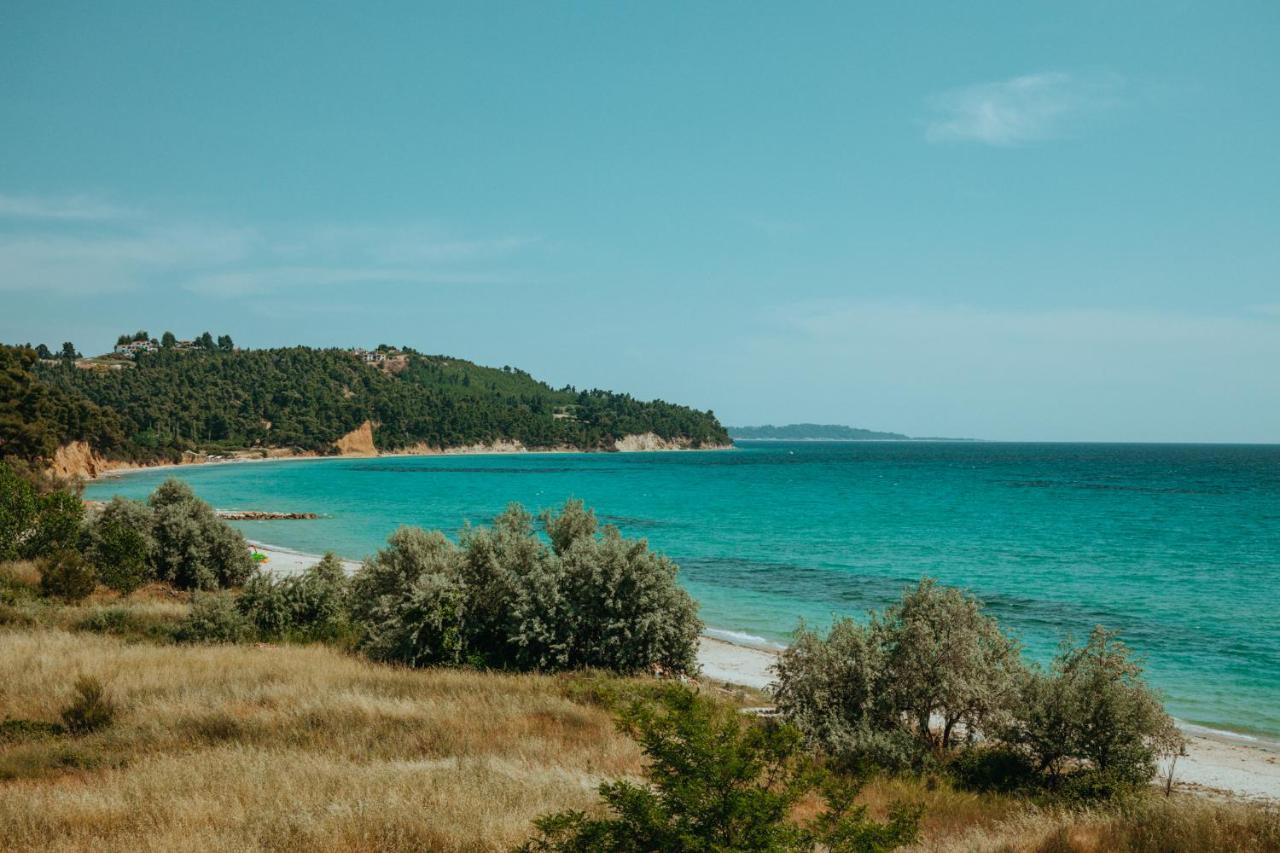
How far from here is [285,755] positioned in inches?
428

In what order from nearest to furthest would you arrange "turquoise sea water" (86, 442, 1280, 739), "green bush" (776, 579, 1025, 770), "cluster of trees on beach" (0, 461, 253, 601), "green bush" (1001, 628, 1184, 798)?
1. "green bush" (1001, 628, 1184, 798)
2. "green bush" (776, 579, 1025, 770)
3. "cluster of trees on beach" (0, 461, 253, 601)
4. "turquoise sea water" (86, 442, 1280, 739)

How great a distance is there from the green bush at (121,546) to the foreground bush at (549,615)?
1129cm

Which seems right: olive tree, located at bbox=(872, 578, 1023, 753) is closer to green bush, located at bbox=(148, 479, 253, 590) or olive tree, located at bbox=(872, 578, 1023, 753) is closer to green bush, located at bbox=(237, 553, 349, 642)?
green bush, located at bbox=(237, 553, 349, 642)

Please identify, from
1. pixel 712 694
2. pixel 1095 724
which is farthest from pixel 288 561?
pixel 1095 724

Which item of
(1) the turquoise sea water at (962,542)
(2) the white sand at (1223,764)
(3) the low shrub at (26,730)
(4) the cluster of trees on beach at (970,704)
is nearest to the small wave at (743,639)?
(1) the turquoise sea water at (962,542)

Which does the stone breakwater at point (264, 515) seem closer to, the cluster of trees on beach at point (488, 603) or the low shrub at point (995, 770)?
the cluster of trees on beach at point (488, 603)

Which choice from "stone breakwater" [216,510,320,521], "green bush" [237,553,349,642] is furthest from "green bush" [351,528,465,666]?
"stone breakwater" [216,510,320,521]

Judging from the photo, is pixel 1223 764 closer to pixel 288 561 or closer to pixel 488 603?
pixel 488 603

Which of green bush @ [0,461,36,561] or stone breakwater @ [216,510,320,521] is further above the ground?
green bush @ [0,461,36,561]

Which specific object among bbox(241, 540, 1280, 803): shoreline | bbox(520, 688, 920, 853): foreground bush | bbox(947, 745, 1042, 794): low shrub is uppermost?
bbox(520, 688, 920, 853): foreground bush

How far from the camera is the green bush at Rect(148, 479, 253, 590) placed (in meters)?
29.0

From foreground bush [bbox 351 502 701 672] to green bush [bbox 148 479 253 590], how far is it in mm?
12719

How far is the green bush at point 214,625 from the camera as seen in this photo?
19781 mm

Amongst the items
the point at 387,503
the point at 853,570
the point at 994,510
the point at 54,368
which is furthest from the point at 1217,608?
the point at 54,368
